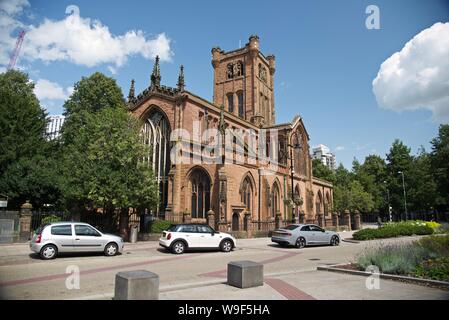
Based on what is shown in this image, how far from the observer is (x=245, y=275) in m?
7.73

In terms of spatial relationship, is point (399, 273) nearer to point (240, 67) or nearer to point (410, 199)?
point (240, 67)

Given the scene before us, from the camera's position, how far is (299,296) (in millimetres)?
6898

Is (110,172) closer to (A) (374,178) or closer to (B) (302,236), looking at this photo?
(B) (302,236)

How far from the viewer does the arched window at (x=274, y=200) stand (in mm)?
38156

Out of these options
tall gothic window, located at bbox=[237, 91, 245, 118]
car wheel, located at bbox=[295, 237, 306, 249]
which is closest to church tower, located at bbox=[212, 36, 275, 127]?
tall gothic window, located at bbox=[237, 91, 245, 118]

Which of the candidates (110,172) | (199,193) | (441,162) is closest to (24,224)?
(110,172)

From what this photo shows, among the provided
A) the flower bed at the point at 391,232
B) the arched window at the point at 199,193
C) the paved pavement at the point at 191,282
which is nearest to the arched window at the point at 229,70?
the arched window at the point at 199,193

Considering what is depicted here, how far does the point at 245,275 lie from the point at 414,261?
599 cm

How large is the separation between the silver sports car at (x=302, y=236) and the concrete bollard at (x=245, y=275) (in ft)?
39.9

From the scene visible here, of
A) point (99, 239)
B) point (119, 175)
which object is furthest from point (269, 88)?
point (99, 239)

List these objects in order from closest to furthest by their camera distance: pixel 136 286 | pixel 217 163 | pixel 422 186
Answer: pixel 136 286, pixel 217 163, pixel 422 186

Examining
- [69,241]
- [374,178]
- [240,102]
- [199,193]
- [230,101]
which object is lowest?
[69,241]
